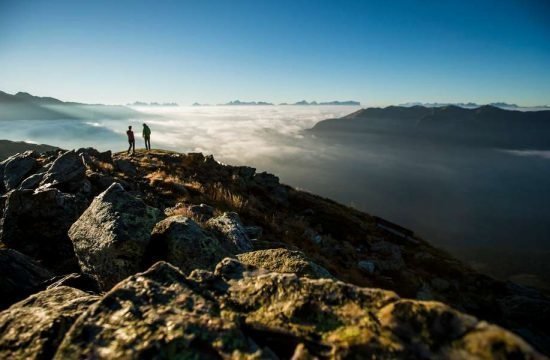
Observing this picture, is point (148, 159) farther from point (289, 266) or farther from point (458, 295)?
point (458, 295)

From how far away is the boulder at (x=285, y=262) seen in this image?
615cm

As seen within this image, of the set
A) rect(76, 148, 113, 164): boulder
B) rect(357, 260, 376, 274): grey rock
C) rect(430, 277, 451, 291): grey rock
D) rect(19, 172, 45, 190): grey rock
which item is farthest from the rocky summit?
rect(430, 277, 451, 291): grey rock

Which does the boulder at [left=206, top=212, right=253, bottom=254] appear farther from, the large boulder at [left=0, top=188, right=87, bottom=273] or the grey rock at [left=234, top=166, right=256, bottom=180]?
the grey rock at [left=234, top=166, right=256, bottom=180]

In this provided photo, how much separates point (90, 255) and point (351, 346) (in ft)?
20.5

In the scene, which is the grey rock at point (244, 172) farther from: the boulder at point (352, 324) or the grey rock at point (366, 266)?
the boulder at point (352, 324)

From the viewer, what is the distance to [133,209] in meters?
7.55

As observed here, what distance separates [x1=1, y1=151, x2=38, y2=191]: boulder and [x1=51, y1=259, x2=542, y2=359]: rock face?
2100cm

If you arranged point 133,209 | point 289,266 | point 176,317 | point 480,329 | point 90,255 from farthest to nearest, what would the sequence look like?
1. point 133,209
2. point 90,255
3. point 289,266
4. point 176,317
5. point 480,329

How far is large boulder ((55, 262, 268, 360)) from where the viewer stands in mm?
2926

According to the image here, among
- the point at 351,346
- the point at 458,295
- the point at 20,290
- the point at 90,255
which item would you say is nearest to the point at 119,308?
the point at 351,346

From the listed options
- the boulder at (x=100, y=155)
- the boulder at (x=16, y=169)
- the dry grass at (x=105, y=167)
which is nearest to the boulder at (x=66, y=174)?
the boulder at (x=16, y=169)

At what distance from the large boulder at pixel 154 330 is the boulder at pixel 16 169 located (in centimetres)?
2085

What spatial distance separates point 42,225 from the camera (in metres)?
10.4

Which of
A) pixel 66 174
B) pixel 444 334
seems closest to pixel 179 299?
pixel 444 334
